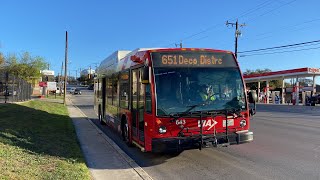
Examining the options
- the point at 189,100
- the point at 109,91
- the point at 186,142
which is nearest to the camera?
the point at 186,142

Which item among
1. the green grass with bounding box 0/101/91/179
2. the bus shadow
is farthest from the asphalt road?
the green grass with bounding box 0/101/91/179

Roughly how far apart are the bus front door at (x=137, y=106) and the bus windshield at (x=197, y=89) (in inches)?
31.0

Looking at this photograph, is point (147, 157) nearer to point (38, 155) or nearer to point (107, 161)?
point (107, 161)

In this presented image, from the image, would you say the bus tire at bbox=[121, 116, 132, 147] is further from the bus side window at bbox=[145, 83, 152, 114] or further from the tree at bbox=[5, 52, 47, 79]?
the tree at bbox=[5, 52, 47, 79]

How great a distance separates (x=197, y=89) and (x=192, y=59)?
0.77m

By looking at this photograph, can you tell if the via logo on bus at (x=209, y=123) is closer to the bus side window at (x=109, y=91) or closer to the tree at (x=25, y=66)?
the bus side window at (x=109, y=91)

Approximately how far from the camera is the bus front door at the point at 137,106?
28.9 ft

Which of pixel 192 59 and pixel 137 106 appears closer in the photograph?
pixel 192 59

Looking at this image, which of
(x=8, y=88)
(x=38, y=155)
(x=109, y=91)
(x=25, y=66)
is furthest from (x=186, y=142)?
(x=25, y=66)

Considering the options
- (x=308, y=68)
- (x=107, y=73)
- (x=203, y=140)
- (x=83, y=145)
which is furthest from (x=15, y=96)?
(x=308, y=68)

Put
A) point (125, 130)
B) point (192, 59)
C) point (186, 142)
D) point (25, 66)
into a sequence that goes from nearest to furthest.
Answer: point (186, 142)
point (192, 59)
point (125, 130)
point (25, 66)

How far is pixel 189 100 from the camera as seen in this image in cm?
807

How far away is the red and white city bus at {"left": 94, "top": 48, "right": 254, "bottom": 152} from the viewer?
7902 mm

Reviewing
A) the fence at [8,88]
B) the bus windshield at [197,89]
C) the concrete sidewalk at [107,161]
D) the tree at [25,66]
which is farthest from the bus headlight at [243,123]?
→ the tree at [25,66]
